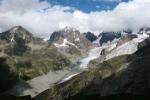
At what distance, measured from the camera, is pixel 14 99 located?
186 m

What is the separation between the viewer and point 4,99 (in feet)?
598

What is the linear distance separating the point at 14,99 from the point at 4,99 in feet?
17.2
